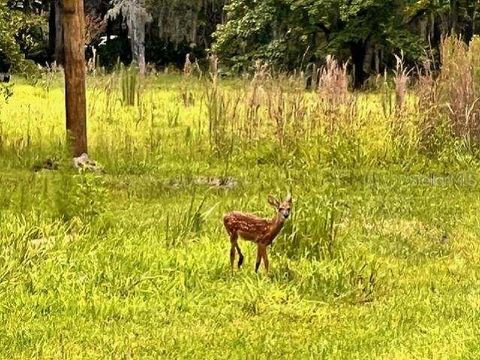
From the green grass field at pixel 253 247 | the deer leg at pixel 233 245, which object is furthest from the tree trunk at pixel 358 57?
the deer leg at pixel 233 245

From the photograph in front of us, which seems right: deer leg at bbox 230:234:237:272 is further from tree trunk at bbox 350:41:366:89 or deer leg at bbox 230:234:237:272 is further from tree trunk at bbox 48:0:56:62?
tree trunk at bbox 48:0:56:62

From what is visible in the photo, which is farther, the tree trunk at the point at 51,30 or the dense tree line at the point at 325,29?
the tree trunk at the point at 51,30

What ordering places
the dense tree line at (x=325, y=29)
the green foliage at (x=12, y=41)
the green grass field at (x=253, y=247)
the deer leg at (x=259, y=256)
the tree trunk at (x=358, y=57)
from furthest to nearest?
the tree trunk at (x=358, y=57) < the dense tree line at (x=325, y=29) < the green foliage at (x=12, y=41) < the deer leg at (x=259, y=256) < the green grass field at (x=253, y=247)

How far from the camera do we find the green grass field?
16.0 feet

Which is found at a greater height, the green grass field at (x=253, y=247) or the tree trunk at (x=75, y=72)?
the tree trunk at (x=75, y=72)

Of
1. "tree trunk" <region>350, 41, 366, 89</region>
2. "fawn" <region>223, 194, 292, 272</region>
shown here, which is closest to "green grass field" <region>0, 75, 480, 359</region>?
"fawn" <region>223, 194, 292, 272</region>

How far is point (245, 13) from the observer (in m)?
26.6

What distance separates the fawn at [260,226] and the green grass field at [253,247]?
0.93 ft

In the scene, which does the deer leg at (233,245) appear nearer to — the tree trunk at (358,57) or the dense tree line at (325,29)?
the dense tree line at (325,29)

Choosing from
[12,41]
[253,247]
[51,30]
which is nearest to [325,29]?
[51,30]

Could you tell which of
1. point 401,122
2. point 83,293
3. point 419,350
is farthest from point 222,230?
point 401,122

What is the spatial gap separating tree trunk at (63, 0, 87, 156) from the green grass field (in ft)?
1.63

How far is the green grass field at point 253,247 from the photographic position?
16.0ft

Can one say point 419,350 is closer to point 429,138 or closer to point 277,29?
point 429,138
